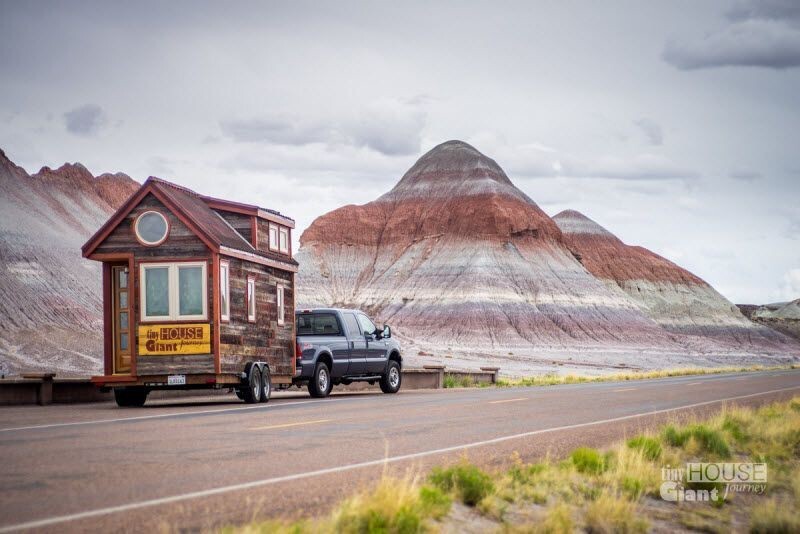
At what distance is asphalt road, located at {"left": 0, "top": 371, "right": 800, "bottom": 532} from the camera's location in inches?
300

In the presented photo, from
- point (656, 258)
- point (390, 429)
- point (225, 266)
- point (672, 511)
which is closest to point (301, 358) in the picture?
point (225, 266)

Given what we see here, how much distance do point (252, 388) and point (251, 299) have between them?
218 cm

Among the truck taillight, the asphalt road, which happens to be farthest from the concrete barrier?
the truck taillight

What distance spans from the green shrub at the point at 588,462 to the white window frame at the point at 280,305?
14.3 meters

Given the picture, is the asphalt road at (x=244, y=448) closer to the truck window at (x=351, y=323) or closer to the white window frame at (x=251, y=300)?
the white window frame at (x=251, y=300)

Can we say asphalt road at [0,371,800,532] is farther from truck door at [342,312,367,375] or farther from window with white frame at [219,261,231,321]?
truck door at [342,312,367,375]

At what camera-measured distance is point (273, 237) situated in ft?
82.4

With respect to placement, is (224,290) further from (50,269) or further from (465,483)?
(50,269)

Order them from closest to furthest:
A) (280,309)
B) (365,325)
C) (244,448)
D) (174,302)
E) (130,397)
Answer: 1. (244,448)
2. (174,302)
3. (130,397)
4. (280,309)
5. (365,325)

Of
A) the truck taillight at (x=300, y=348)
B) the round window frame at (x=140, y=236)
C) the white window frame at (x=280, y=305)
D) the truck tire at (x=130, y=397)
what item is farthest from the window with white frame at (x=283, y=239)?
the truck tire at (x=130, y=397)

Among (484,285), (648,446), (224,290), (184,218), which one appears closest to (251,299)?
(224,290)

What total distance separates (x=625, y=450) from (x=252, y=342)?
13032 millimetres

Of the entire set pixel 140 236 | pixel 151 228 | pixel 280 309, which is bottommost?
pixel 280 309

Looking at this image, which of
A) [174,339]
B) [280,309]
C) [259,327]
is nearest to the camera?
[174,339]
